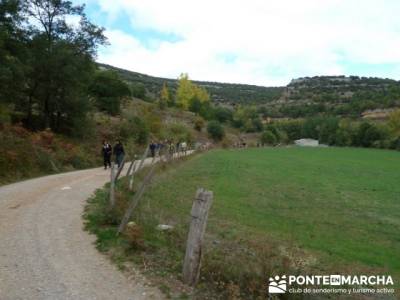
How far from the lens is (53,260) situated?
9.41 metres

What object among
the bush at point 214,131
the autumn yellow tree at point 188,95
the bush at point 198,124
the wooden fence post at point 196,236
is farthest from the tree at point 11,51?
the autumn yellow tree at point 188,95

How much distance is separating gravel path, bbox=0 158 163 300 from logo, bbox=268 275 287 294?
1840 millimetres

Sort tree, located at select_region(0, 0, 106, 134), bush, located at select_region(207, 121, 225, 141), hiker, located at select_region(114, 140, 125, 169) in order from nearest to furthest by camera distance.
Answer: hiker, located at select_region(114, 140, 125, 169) < tree, located at select_region(0, 0, 106, 134) < bush, located at select_region(207, 121, 225, 141)

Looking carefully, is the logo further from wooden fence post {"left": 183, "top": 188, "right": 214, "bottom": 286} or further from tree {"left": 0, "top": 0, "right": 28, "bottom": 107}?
tree {"left": 0, "top": 0, "right": 28, "bottom": 107}

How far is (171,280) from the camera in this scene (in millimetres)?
8508

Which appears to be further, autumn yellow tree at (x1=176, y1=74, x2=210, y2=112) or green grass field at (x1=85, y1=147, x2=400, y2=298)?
autumn yellow tree at (x1=176, y1=74, x2=210, y2=112)

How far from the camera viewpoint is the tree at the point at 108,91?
66625 millimetres

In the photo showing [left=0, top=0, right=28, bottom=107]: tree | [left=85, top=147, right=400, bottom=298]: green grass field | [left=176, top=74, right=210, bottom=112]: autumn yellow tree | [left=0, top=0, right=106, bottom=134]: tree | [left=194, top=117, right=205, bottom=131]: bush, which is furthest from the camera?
[left=176, top=74, right=210, bottom=112]: autumn yellow tree

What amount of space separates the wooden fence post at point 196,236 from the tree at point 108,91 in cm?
6001

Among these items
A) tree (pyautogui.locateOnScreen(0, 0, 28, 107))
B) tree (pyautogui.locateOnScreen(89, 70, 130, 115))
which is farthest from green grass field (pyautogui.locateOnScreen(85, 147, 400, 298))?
tree (pyautogui.locateOnScreen(89, 70, 130, 115))

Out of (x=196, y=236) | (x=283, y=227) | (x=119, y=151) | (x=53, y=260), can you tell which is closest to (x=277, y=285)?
(x=196, y=236)

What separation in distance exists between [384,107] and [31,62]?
6915 inches

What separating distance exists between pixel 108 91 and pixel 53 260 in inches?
2386

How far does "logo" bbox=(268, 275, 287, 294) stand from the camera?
7473 mm
